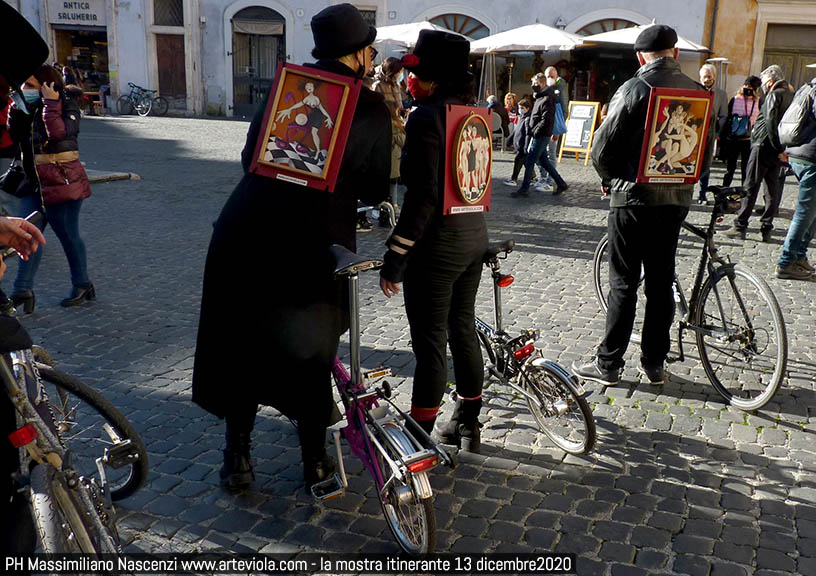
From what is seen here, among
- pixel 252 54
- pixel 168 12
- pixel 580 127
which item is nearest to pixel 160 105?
pixel 168 12

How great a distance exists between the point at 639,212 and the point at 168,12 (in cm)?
2860

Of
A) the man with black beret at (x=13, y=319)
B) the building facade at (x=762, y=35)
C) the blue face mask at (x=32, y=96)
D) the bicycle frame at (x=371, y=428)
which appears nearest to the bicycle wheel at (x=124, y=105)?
the building facade at (x=762, y=35)

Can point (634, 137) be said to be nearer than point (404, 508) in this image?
No

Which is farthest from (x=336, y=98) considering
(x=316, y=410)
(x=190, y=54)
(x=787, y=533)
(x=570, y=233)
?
(x=190, y=54)

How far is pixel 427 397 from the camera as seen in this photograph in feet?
11.1

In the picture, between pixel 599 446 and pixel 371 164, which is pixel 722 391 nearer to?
pixel 599 446

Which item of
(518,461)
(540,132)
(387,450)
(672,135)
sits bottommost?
(518,461)

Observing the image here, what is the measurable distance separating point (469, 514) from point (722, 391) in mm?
2023

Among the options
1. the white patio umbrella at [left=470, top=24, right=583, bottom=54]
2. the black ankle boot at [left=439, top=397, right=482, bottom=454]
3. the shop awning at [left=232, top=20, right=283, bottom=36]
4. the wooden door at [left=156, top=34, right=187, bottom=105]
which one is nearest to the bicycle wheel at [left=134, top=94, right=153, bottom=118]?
the wooden door at [left=156, top=34, right=187, bottom=105]

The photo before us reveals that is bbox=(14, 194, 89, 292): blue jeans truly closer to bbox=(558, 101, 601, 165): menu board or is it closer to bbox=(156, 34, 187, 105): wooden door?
bbox=(558, 101, 601, 165): menu board

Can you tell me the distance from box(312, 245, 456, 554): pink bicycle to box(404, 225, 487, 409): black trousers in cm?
24

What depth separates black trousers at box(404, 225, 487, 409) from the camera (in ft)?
10.6

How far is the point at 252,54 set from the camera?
29.3 metres

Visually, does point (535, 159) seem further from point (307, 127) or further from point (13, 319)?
point (13, 319)
